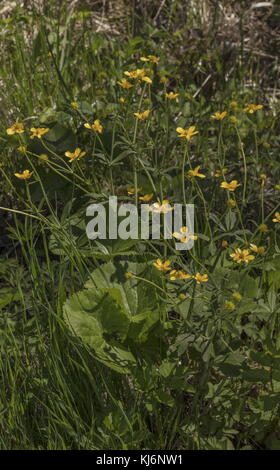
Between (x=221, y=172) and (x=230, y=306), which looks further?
(x=221, y=172)

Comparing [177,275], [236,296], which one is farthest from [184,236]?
[236,296]

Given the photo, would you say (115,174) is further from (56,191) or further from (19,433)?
(19,433)

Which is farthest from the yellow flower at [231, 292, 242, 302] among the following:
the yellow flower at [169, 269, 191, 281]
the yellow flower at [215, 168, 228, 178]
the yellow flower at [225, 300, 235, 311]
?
the yellow flower at [215, 168, 228, 178]

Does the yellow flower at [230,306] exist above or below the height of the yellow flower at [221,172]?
below

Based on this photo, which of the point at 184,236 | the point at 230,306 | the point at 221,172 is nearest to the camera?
the point at 230,306

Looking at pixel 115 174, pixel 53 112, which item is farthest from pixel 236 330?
pixel 53 112

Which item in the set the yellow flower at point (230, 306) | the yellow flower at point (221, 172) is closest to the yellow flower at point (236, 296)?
the yellow flower at point (230, 306)

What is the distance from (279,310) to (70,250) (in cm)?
70

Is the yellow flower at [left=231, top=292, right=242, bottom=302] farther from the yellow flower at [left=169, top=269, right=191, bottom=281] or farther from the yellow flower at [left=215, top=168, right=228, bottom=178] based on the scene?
the yellow flower at [left=215, top=168, right=228, bottom=178]

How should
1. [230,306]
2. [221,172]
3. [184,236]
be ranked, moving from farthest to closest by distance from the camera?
[221,172], [184,236], [230,306]

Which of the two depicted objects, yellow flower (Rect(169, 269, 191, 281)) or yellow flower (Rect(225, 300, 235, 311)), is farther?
yellow flower (Rect(169, 269, 191, 281))

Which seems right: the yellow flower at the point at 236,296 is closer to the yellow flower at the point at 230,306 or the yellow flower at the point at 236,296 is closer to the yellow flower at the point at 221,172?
the yellow flower at the point at 230,306

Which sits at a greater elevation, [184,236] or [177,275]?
[184,236]

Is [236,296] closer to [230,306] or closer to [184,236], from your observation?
[230,306]
